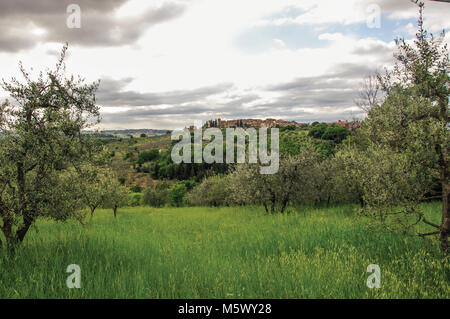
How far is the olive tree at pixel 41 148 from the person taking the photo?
780cm

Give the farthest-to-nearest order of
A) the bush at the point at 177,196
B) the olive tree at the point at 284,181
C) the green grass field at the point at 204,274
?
the bush at the point at 177,196 < the olive tree at the point at 284,181 < the green grass field at the point at 204,274

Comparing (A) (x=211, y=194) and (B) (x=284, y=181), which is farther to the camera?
(A) (x=211, y=194)

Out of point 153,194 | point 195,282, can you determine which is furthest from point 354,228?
point 153,194

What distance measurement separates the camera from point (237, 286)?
268 inches

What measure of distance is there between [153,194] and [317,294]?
6480cm

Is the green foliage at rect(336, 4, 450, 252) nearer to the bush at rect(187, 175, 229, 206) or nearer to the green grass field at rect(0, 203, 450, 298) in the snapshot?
the green grass field at rect(0, 203, 450, 298)

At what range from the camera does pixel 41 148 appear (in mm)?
7844

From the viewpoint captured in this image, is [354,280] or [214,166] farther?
[214,166]

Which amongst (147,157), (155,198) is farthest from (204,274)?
(147,157)

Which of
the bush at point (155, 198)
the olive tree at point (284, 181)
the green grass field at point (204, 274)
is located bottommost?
the bush at point (155, 198)

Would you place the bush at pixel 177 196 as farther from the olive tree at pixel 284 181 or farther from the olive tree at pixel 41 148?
the olive tree at pixel 41 148

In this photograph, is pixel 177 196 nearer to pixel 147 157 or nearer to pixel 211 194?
pixel 211 194

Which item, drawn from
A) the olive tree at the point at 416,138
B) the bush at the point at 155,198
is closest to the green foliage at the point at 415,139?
the olive tree at the point at 416,138
